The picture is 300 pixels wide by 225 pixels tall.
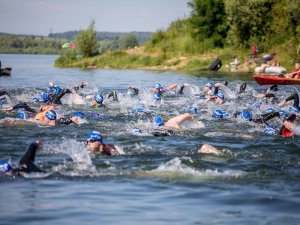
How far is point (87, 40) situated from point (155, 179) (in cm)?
5263

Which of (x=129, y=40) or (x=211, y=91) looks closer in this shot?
(x=211, y=91)

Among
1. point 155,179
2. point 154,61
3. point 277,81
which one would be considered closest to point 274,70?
point 277,81

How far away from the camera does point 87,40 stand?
6253cm

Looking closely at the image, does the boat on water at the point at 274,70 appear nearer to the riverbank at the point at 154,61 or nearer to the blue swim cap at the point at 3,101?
the riverbank at the point at 154,61

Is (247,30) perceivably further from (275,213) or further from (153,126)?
(275,213)

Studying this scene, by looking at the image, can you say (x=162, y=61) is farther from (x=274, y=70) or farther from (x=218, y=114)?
(x=218, y=114)

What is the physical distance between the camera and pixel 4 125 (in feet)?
56.5

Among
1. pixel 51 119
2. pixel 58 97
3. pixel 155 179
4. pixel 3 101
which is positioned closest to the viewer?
pixel 155 179

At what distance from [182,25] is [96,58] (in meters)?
9.39

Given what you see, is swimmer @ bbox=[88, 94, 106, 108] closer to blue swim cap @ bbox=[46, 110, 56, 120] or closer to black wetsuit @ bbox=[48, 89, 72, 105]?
black wetsuit @ bbox=[48, 89, 72, 105]

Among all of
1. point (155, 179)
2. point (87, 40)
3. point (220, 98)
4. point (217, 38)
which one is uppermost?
point (217, 38)

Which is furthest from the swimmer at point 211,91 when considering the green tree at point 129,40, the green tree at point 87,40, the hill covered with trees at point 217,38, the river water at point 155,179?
the green tree at point 129,40

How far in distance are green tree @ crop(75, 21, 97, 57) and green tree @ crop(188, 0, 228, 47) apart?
37.3ft

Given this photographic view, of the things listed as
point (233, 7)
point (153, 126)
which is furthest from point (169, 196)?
point (233, 7)
